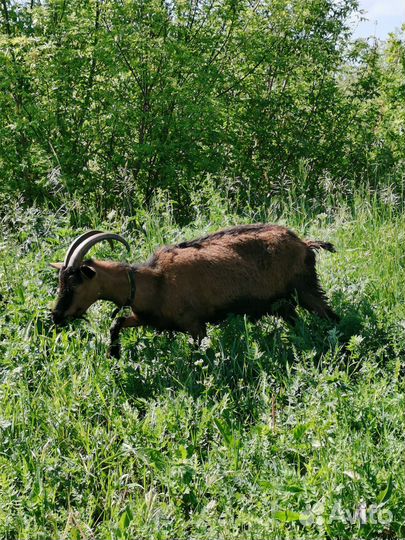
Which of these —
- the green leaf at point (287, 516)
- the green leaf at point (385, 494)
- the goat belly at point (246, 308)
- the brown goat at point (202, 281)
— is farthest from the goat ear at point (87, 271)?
the green leaf at point (385, 494)

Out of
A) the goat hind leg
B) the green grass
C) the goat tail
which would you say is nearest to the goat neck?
the green grass

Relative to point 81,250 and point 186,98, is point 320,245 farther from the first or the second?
point 186,98

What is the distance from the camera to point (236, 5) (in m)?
9.38

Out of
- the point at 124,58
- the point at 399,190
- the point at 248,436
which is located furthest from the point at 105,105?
the point at 248,436

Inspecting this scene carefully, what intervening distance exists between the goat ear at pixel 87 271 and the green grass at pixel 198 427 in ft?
1.48

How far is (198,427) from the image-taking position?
471 cm

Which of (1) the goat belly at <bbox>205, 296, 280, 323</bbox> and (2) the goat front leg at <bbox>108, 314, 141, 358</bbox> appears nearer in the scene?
(2) the goat front leg at <bbox>108, 314, 141, 358</bbox>

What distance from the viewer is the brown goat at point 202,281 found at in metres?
5.85

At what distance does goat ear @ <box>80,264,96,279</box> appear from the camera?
227 inches

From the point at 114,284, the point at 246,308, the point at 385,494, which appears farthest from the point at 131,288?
the point at 385,494

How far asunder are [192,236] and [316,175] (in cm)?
410

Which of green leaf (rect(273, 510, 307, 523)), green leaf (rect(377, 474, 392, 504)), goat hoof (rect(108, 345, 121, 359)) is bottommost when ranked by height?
goat hoof (rect(108, 345, 121, 359))

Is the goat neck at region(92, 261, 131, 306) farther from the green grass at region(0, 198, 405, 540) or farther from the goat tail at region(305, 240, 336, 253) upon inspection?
the goat tail at region(305, 240, 336, 253)

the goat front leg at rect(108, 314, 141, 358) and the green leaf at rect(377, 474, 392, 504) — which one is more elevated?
the green leaf at rect(377, 474, 392, 504)
